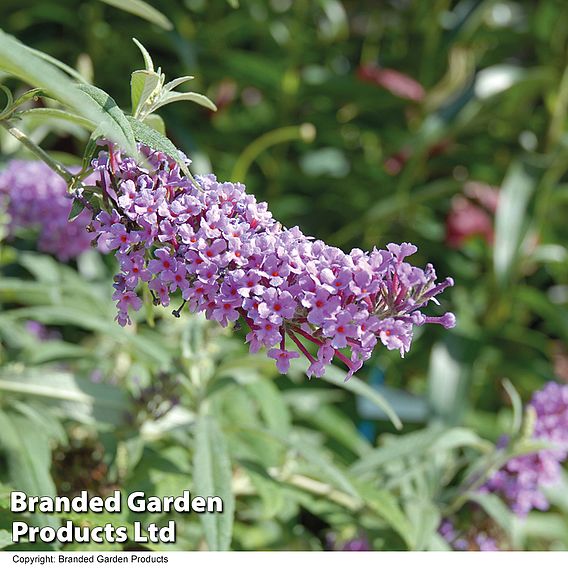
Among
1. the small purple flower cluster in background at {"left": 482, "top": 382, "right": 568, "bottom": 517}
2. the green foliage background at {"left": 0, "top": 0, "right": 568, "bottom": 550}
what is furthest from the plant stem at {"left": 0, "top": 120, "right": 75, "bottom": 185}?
the small purple flower cluster in background at {"left": 482, "top": 382, "right": 568, "bottom": 517}

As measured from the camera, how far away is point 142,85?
713 millimetres

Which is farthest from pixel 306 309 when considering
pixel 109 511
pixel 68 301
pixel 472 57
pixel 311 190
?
pixel 472 57

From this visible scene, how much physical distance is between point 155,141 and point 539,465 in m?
0.78

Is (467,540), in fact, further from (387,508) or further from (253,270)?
(253,270)

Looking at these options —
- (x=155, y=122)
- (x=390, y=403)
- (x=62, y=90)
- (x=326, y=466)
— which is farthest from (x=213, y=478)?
(x=390, y=403)

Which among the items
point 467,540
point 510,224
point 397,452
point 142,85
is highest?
point 510,224

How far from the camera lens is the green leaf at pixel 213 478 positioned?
0.87 m

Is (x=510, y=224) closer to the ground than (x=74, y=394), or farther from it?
farther from it

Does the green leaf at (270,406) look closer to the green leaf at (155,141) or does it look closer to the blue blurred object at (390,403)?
the blue blurred object at (390,403)

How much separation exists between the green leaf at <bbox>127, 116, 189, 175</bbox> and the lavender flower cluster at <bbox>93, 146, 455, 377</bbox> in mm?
43

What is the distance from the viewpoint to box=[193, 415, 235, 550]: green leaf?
0.87 metres

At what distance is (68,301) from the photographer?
123 cm
